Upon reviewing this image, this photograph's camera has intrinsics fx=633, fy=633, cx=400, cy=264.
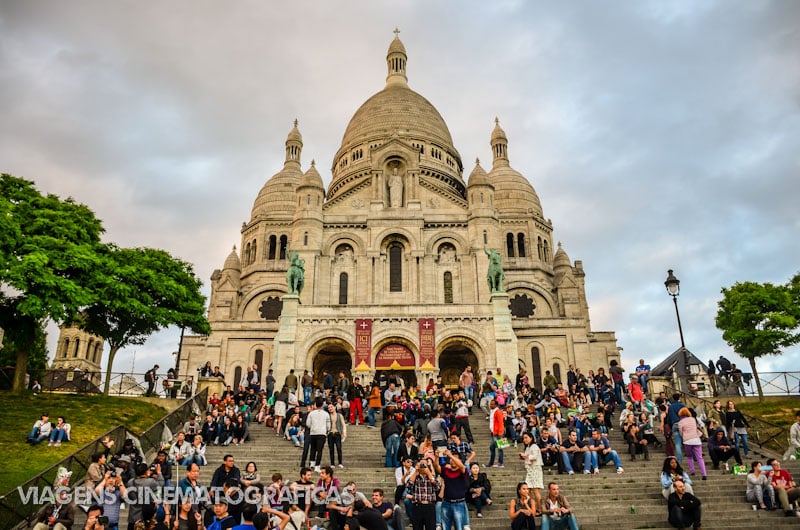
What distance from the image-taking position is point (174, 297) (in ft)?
105

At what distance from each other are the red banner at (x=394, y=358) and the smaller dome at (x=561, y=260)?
2068 centimetres

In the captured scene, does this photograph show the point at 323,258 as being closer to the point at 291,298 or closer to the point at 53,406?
the point at 291,298

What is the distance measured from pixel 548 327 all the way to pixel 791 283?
14255mm

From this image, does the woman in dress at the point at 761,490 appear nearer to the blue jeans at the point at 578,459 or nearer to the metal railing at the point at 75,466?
the blue jeans at the point at 578,459

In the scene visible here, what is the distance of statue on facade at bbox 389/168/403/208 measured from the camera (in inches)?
1673

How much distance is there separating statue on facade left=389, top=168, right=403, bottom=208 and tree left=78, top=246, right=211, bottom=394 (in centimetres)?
1436

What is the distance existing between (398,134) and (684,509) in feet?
151

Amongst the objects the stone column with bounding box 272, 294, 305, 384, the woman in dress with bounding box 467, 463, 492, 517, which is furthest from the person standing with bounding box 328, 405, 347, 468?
the stone column with bounding box 272, 294, 305, 384

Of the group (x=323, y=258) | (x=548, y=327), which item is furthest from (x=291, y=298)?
(x=548, y=327)

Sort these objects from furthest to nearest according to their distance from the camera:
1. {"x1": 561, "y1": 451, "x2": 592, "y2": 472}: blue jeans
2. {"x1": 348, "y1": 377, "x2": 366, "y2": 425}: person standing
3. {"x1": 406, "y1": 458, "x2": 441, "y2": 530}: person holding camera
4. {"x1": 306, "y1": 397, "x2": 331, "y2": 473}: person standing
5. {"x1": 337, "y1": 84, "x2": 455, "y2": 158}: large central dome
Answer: {"x1": 337, "y1": 84, "x2": 455, "y2": 158}: large central dome → {"x1": 348, "y1": 377, "x2": 366, "y2": 425}: person standing → {"x1": 561, "y1": 451, "x2": 592, "y2": 472}: blue jeans → {"x1": 306, "y1": 397, "x2": 331, "y2": 473}: person standing → {"x1": 406, "y1": 458, "x2": 441, "y2": 530}: person holding camera

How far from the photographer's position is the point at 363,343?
34250 millimetres

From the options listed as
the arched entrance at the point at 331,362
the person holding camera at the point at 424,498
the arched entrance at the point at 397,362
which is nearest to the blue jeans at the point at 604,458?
the person holding camera at the point at 424,498

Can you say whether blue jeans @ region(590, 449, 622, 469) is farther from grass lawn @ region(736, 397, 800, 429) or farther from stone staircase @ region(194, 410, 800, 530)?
grass lawn @ region(736, 397, 800, 429)

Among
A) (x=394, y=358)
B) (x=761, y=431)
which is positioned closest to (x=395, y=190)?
(x=394, y=358)
